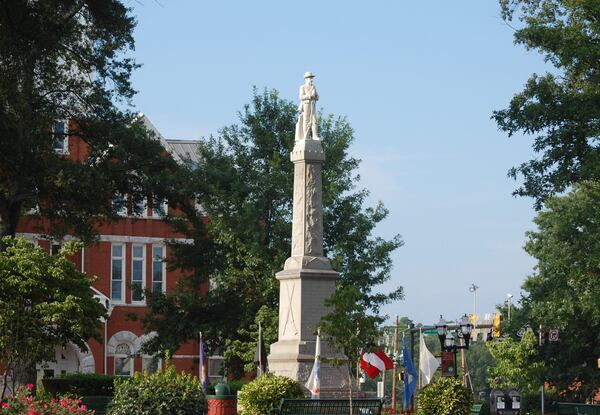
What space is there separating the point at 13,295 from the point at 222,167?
1557 cm

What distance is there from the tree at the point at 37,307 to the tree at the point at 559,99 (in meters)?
13.5

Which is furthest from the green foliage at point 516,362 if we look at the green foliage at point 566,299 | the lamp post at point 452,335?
the lamp post at point 452,335

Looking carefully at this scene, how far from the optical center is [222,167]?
50.4 meters

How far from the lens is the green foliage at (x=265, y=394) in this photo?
29.0m

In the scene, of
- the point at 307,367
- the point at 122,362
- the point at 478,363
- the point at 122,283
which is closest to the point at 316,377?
the point at 307,367

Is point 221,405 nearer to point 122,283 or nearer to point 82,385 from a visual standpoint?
point 82,385

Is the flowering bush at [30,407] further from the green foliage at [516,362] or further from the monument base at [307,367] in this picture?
the green foliage at [516,362]

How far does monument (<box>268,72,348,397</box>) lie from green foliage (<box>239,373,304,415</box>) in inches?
42.1

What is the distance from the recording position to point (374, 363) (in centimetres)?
2847

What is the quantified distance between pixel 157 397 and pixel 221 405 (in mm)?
9119

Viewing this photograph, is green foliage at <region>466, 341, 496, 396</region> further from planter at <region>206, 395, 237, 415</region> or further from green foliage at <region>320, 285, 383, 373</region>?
green foliage at <region>320, 285, 383, 373</region>

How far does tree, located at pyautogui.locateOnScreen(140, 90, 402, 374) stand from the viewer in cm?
4822

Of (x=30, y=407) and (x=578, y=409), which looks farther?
(x=578, y=409)

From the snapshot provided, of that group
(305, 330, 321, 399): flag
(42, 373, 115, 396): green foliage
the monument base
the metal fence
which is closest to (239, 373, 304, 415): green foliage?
(305, 330, 321, 399): flag
